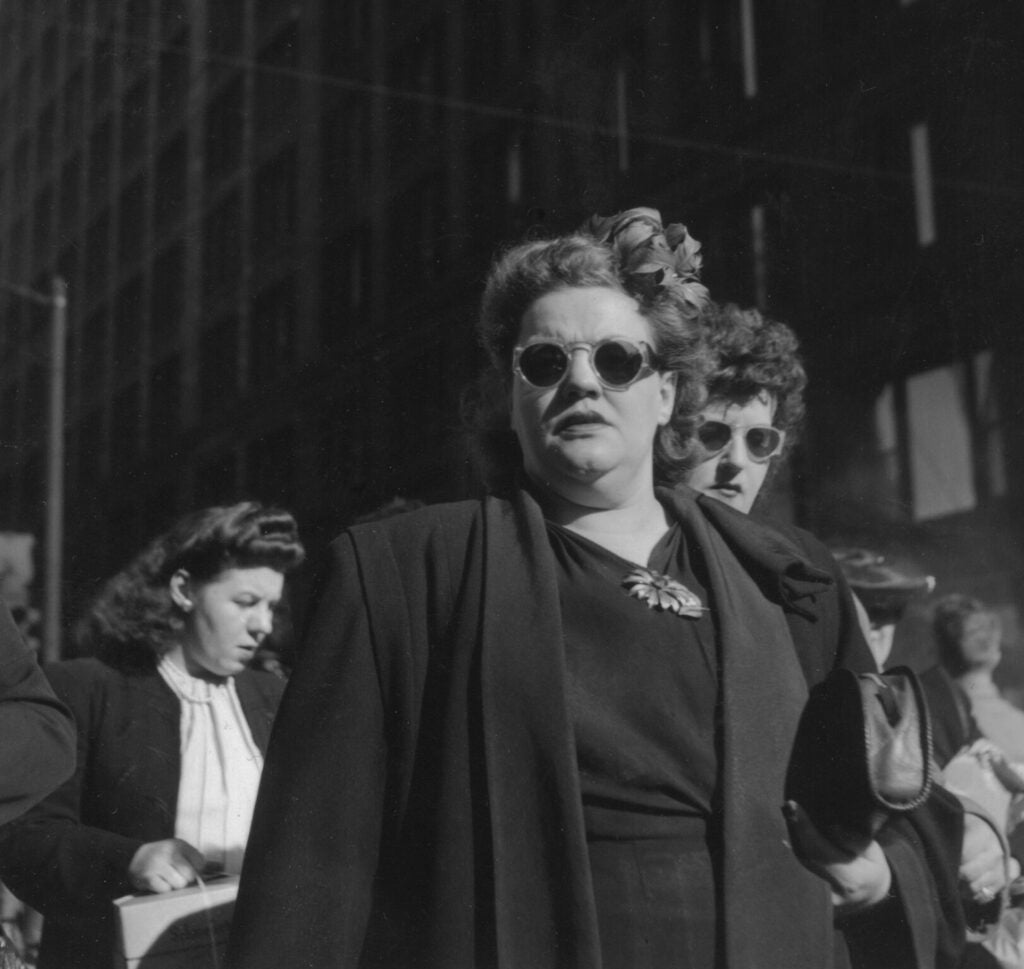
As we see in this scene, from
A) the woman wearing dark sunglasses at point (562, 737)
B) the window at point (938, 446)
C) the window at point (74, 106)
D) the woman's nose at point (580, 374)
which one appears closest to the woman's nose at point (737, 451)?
the woman wearing dark sunglasses at point (562, 737)

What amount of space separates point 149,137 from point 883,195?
2672 millimetres

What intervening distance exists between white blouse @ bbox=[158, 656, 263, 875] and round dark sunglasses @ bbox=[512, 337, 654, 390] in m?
1.38

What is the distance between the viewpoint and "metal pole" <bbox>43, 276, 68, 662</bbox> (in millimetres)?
4230

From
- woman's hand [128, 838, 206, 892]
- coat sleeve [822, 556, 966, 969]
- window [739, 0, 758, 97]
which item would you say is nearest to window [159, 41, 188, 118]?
window [739, 0, 758, 97]

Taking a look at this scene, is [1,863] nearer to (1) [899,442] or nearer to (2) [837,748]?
(2) [837,748]

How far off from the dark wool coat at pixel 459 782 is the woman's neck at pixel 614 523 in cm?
9

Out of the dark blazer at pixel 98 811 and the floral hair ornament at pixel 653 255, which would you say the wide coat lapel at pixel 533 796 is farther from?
the dark blazer at pixel 98 811

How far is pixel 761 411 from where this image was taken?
119 inches

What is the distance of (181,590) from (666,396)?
1671 mm

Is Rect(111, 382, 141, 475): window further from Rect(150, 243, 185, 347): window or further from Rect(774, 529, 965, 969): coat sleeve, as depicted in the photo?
Rect(774, 529, 965, 969): coat sleeve

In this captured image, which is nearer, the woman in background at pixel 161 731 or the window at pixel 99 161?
the woman in background at pixel 161 731

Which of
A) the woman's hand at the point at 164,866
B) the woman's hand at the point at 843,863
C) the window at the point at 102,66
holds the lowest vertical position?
the woman's hand at the point at 164,866

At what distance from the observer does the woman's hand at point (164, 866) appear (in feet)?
8.45

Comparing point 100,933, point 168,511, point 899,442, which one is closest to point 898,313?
point 899,442
